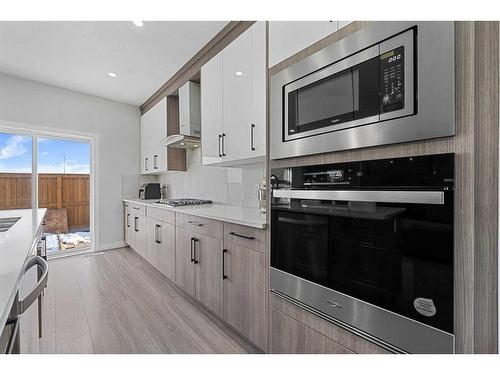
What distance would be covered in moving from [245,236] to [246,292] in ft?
1.17

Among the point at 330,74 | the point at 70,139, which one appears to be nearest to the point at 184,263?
the point at 330,74

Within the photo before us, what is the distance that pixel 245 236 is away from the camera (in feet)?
5.16

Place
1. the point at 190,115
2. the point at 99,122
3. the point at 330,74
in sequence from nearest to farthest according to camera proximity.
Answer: the point at 330,74 < the point at 190,115 < the point at 99,122

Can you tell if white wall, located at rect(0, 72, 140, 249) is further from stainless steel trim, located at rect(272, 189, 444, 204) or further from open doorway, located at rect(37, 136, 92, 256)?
stainless steel trim, located at rect(272, 189, 444, 204)

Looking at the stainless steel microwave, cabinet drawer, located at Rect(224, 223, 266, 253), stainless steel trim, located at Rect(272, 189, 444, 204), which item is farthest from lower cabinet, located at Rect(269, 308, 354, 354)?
the stainless steel microwave

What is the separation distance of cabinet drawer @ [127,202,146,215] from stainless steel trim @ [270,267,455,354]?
8.88 feet

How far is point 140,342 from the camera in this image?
5.56 ft

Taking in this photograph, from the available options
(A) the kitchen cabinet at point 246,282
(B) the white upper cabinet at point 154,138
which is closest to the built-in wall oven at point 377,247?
(A) the kitchen cabinet at point 246,282

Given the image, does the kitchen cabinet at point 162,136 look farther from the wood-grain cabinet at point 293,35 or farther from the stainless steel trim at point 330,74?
the stainless steel trim at point 330,74

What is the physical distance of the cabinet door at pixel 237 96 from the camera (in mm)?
1803

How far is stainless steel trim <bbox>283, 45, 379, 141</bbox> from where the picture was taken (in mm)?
965

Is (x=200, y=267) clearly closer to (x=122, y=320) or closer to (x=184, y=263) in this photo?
(x=184, y=263)

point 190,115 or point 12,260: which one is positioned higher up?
point 190,115

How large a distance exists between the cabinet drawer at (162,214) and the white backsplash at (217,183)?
60cm
